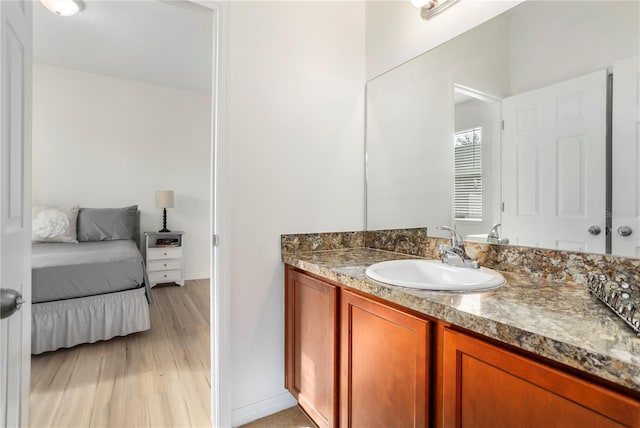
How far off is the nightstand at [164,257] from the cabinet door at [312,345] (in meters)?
3.04

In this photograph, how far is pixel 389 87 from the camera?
188 cm

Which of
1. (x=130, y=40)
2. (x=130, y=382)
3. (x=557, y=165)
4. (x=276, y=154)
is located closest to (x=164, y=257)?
(x=130, y=382)

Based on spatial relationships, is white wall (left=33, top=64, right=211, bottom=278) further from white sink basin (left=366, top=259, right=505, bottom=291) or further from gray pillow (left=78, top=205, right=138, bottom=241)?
white sink basin (left=366, top=259, right=505, bottom=291)

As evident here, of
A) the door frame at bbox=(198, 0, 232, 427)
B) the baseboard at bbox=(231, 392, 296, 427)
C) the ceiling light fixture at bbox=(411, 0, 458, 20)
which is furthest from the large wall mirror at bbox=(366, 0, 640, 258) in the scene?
the baseboard at bbox=(231, 392, 296, 427)

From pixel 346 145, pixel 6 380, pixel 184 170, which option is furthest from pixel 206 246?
pixel 6 380

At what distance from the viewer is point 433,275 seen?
1.41 m

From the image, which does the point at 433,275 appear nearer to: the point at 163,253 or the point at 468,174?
the point at 468,174

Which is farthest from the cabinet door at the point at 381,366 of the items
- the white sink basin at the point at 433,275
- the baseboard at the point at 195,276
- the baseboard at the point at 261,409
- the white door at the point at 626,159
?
the baseboard at the point at 195,276

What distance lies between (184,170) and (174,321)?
2.28 meters

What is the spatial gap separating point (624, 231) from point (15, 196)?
178 centimetres

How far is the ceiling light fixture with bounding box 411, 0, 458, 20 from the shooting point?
1528mm

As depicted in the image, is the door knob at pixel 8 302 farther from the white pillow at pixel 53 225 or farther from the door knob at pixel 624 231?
the white pillow at pixel 53 225

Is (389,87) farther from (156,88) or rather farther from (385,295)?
(156,88)

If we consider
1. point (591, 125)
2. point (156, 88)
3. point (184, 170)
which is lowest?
point (591, 125)
